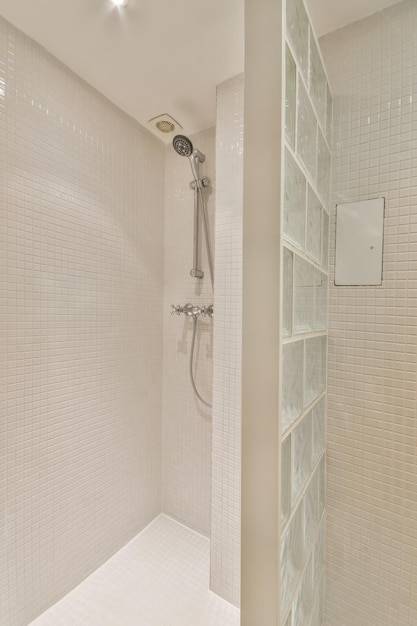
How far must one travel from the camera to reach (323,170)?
1.01 m

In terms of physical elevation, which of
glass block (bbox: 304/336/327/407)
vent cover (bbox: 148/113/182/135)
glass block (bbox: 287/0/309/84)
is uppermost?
vent cover (bbox: 148/113/182/135)

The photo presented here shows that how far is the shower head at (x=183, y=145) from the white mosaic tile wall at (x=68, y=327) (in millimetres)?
314

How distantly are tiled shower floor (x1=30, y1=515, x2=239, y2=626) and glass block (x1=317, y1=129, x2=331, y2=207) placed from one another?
1681 millimetres

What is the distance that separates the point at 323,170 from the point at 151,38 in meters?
0.84

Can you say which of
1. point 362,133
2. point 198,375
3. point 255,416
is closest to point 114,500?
point 198,375

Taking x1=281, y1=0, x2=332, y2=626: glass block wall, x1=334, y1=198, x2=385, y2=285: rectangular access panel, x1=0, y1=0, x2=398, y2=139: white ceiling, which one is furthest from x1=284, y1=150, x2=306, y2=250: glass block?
x1=0, y1=0, x2=398, y2=139: white ceiling

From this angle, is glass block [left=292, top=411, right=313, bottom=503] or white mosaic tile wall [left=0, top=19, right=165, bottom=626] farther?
white mosaic tile wall [left=0, top=19, right=165, bottom=626]

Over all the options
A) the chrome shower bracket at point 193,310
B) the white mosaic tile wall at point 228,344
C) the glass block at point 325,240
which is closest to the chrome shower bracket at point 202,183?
the white mosaic tile wall at point 228,344

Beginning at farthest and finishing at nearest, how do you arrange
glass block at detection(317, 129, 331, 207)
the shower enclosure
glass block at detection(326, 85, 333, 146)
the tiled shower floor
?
1. the tiled shower floor
2. glass block at detection(326, 85, 333, 146)
3. glass block at detection(317, 129, 331, 207)
4. the shower enclosure

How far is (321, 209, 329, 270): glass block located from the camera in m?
1.05

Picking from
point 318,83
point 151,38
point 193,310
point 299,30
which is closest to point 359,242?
point 318,83

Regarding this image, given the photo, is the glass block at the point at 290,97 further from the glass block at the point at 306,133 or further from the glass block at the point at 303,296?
the glass block at the point at 303,296

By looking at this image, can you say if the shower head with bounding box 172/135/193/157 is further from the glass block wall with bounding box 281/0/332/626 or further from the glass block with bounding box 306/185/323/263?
the glass block with bounding box 306/185/323/263

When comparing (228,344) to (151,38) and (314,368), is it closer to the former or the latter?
(314,368)
